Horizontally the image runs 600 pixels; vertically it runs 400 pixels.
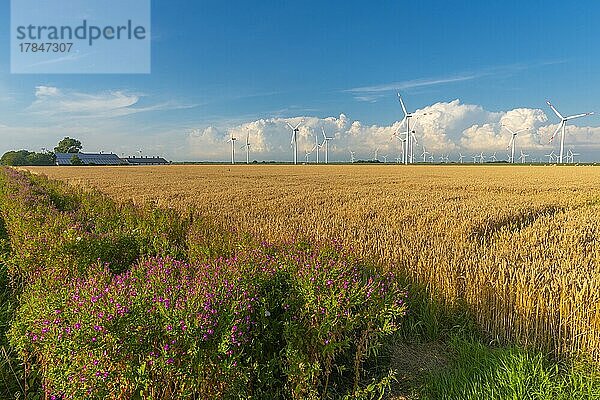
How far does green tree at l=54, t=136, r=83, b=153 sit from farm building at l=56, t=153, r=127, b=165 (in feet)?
10.2

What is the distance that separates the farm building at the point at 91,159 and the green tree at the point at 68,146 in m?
3.12

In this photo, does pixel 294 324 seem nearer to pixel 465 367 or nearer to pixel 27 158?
pixel 465 367

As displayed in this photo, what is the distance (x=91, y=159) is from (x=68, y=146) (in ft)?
35.2

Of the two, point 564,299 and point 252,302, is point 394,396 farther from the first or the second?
point 564,299

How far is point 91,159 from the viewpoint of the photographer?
463ft

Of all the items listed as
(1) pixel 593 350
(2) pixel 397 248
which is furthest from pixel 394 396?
(2) pixel 397 248

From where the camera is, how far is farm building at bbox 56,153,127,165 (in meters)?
127

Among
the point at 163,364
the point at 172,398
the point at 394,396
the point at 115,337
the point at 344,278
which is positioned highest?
the point at 344,278

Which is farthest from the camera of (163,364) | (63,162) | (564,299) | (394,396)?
(63,162)

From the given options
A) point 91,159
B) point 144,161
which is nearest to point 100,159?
point 91,159

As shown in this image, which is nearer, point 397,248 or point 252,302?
point 252,302

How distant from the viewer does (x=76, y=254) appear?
6.12m

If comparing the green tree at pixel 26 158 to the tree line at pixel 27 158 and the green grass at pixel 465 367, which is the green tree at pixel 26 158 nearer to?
the tree line at pixel 27 158

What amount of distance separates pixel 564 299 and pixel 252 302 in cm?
353
